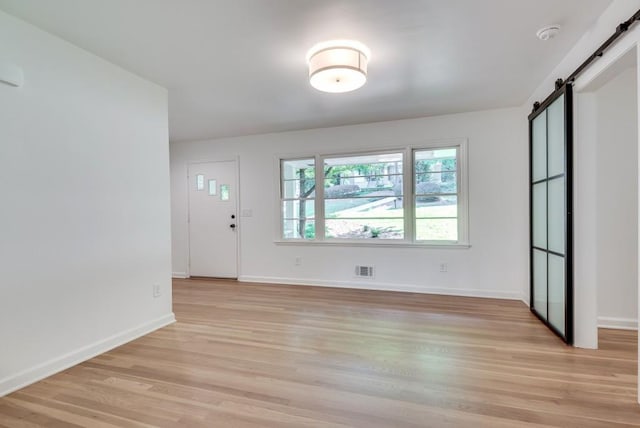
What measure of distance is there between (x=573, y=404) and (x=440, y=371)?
0.74m

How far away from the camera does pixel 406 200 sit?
4.57 m

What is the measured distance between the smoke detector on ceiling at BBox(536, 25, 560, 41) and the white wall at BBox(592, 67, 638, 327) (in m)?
1.22

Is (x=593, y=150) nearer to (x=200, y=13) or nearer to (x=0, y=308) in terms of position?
(x=200, y=13)

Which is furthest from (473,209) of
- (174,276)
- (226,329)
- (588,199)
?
(174,276)

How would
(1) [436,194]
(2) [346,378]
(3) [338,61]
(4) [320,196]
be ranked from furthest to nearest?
(4) [320,196] < (1) [436,194] < (3) [338,61] < (2) [346,378]

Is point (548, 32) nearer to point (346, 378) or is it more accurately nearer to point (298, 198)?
point (346, 378)

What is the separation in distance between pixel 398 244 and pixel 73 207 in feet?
12.0

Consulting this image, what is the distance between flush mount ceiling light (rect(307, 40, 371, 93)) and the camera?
243cm

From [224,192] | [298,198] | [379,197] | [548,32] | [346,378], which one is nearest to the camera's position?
[346,378]

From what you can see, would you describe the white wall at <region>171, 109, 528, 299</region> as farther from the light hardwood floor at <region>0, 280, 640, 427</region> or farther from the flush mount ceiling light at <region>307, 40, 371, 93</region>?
the flush mount ceiling light at <region>307, 40, 371, 93</region>

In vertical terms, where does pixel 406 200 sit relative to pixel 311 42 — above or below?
below

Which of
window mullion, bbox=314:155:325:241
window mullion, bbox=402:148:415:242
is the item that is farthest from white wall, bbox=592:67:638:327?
window mullion, bbox=314:155:325:241

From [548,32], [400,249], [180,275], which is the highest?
[548,32]

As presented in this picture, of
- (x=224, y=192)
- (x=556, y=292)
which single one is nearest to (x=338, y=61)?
(x=556, y=292)
